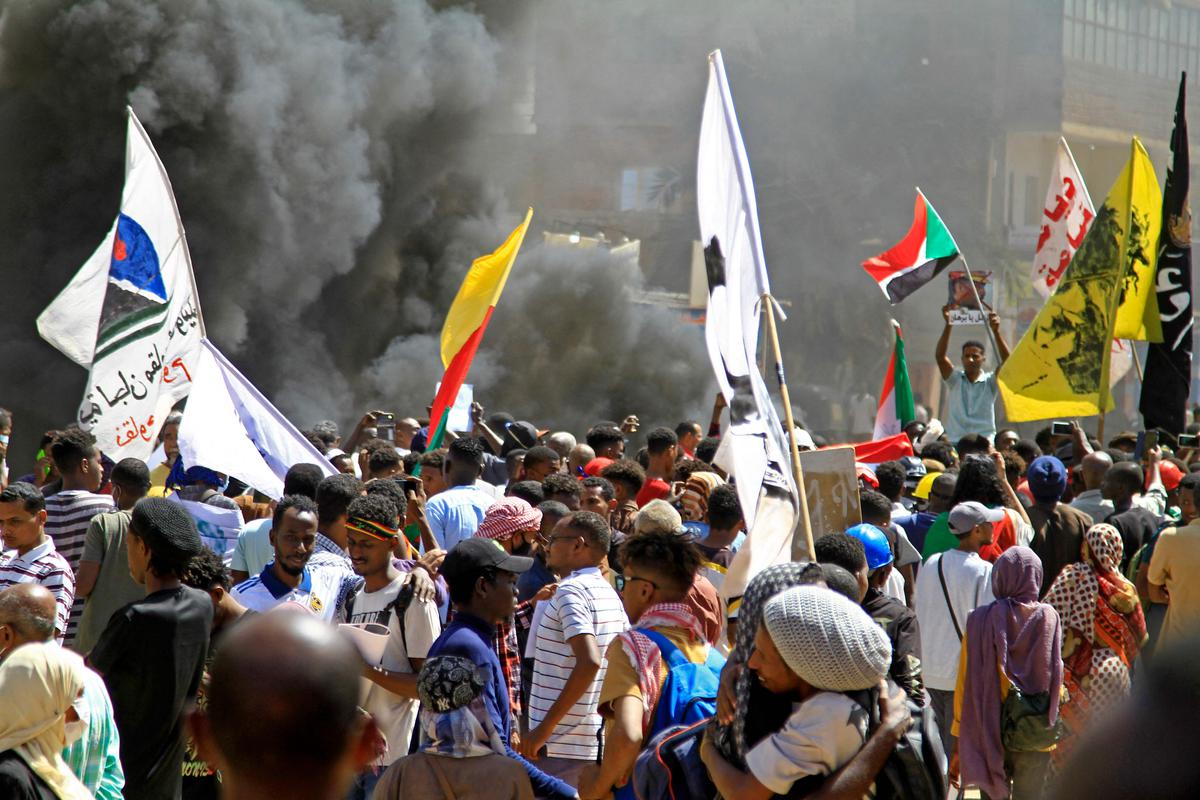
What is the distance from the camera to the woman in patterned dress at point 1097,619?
16.8ft

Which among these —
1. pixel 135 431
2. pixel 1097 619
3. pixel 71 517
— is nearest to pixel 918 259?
pixel 1097 619

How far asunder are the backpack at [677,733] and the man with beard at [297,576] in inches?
53.8

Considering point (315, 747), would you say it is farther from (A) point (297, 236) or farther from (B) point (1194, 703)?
(A) point (297, 236)

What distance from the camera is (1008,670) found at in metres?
4.78

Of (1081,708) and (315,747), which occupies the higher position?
(315,747)

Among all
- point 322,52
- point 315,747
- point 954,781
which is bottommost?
point 954,781

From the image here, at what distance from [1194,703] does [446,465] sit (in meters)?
5.83

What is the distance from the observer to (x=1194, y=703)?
3.00 ft

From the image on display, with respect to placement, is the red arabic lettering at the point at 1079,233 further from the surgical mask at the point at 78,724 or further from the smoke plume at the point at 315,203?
the smoke plume at the point at 315,203

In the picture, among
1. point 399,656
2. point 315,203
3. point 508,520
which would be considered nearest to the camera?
point 399,656

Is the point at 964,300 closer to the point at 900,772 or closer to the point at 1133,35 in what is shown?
the point at 900,772

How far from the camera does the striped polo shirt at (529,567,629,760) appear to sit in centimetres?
405

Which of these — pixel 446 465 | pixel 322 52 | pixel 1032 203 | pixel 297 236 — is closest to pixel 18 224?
pixel 297 236

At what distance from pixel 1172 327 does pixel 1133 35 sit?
29.4 meters
